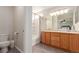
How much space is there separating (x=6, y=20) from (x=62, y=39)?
1305 millimetres

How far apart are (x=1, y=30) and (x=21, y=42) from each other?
1.52 ft

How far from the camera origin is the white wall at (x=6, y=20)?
1.95m

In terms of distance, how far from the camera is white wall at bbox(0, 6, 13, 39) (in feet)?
6.38

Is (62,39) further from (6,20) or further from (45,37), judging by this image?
(6,20)

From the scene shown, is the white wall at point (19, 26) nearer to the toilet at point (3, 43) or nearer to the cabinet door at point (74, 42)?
the toilet at point (3, 43)

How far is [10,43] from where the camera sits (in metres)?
1.98

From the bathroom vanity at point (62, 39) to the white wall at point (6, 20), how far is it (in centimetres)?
69

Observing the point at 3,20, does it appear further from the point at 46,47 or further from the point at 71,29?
the point at 71,29

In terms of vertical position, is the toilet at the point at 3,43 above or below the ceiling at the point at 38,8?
below

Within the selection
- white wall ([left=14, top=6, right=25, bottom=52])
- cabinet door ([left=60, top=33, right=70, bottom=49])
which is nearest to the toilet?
white wall ([left=14, top=6, right=25, bottom=52])

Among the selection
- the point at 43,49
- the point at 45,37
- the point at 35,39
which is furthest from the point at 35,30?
the point at 43,49

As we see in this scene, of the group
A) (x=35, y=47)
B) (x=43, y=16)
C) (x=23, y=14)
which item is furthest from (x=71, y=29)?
(x=23, y=14)

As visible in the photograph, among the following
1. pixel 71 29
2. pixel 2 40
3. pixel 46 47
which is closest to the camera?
pixel 2 40

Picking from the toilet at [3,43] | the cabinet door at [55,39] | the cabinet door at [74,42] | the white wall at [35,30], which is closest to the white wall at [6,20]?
the toilet at [3,43]
